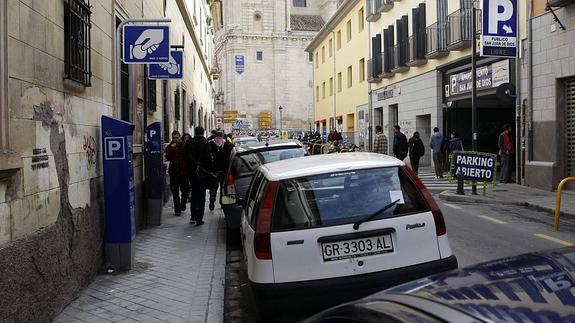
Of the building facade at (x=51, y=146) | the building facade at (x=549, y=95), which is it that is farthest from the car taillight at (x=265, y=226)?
the building facade at (x=549, y=95)

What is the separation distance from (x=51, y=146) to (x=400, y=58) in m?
23.3

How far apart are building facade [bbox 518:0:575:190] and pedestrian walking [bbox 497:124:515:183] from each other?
0.86 m

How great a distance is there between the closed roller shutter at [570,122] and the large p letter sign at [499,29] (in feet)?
5.17

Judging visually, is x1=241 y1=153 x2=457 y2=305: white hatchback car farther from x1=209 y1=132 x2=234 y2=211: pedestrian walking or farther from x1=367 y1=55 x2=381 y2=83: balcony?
x1=367 y1=55 x2=381 y2=83: balcony

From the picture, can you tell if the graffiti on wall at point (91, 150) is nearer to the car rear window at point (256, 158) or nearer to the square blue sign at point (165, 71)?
the car rear window at point (256, 158)

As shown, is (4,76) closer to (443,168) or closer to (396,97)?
(443,168)

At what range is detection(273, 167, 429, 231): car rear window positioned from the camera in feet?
15.3

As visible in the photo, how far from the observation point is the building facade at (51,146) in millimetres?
4277

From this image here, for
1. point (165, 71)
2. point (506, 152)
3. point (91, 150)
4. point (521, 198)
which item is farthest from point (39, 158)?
point (506, 152)

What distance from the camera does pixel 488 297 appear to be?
197 centimetres

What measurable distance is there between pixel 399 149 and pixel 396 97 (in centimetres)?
958

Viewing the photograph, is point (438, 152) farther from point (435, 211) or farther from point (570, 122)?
point (435, 211)

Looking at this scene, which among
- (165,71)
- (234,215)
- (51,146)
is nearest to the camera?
(51,146)

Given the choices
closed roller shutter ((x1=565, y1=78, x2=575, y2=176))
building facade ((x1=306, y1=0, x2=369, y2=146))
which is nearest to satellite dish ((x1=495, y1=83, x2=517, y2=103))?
closed roller shutter ((x1=565, y1=78, x2=575, y2=176))
